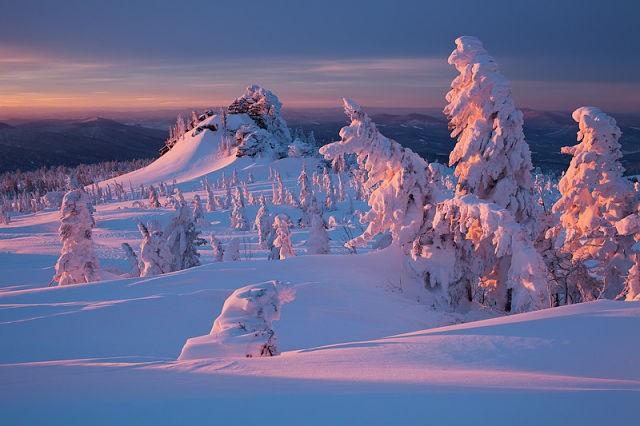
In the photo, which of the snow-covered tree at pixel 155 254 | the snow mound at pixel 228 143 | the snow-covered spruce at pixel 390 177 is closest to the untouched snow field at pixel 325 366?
the snow-covered spruce at pixel 390 177

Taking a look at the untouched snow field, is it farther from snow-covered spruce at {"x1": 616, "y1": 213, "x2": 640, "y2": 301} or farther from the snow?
snow-covered spruce at {"x1": 616, "y1": 213, "x2": 640, "y2": 301}

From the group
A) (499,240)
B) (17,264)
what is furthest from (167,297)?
(17,264)

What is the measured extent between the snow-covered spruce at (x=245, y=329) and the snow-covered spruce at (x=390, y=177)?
7038 mm

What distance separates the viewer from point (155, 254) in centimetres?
2436

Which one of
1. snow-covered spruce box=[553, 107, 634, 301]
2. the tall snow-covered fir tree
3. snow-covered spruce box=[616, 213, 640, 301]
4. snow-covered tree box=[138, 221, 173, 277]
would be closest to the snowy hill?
snow-covered spruce box=[616, 213, 640, 301]

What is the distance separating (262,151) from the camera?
114m

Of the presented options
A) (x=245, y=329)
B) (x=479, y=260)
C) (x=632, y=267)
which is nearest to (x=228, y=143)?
(x=479, y=260)

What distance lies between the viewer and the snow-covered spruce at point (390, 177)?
12586 millimetres

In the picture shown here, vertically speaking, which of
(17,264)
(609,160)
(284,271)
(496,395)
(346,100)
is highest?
(346,100)

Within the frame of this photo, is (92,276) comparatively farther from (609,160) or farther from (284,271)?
(609,160)

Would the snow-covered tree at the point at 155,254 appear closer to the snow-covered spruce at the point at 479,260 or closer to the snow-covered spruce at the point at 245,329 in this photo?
the snow-covered spruce at the point at 479,260

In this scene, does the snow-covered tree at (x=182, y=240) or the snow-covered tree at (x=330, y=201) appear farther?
the snow-covered tree at (x=330, y=201)

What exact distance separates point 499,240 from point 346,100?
5.28 metres

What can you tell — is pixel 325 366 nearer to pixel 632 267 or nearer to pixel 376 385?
pixel 376 385
